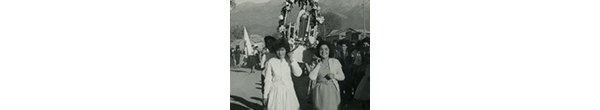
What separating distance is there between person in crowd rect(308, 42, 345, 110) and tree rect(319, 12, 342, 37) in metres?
0.10

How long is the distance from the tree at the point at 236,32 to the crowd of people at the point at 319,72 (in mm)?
103

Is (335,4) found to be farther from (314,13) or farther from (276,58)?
(276,58)

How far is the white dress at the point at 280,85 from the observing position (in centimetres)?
432

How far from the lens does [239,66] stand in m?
4.50

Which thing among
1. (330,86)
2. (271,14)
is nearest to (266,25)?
(271,14)

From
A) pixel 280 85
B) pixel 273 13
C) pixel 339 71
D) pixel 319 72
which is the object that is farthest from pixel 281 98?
pixel 273 13

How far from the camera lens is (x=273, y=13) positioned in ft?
14.1

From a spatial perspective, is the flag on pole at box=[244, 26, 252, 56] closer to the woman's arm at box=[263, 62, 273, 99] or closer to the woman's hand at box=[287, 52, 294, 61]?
the woman's arm at box=[263, 62, 273, 99]

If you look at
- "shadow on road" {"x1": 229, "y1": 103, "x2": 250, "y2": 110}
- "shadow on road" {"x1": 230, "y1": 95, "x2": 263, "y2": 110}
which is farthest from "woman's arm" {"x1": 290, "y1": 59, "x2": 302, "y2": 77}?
"shadow on road" {"x1": 229, "y1": 103, "x2": 250, "y2": 110}

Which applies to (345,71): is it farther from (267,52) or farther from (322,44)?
(267,52)

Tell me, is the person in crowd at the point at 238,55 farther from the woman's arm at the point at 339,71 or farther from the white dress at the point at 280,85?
the woman's arm at the point at 339,71

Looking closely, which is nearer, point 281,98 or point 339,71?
point 339,71

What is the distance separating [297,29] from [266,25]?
231 millimetres

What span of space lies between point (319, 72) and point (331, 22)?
354 millimetres
